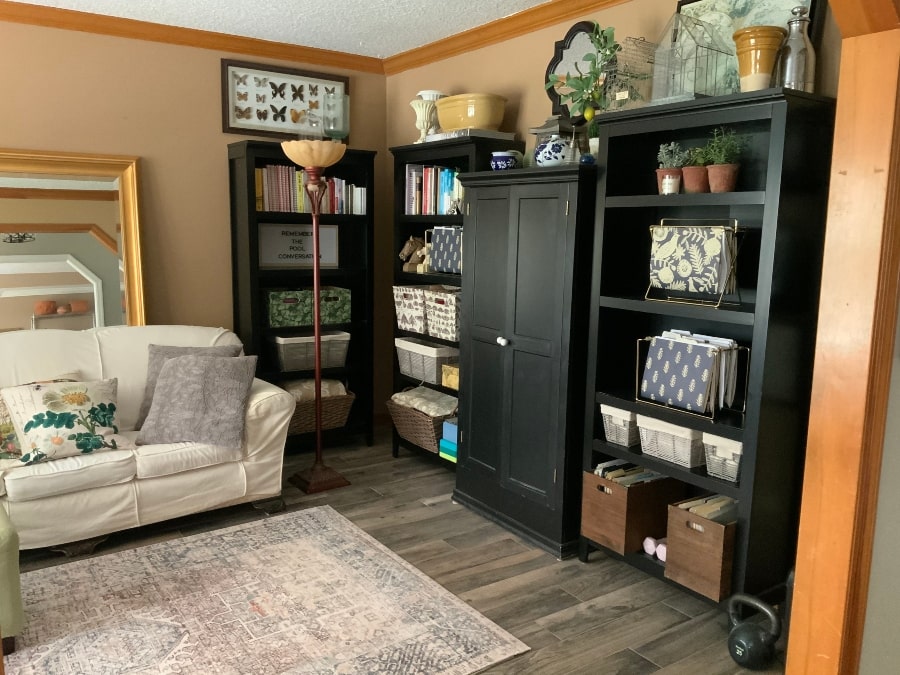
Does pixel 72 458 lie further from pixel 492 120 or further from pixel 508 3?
pixel 508 3

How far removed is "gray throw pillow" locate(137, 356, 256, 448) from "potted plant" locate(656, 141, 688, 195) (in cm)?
204

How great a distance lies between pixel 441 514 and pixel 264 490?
851mm

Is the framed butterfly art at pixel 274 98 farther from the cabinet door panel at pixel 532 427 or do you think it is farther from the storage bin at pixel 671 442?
the storage bin at pixel 671 442

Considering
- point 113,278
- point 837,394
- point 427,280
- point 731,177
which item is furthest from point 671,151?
point 113,278

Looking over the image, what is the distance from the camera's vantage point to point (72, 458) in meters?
3.03

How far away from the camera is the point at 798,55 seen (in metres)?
2.46

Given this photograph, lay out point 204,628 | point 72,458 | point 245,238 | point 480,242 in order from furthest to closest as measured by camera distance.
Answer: point 245,238 < point 480,242 < point 72,458 < point 204,628

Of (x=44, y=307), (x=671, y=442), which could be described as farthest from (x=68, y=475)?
(x=671, y=442)

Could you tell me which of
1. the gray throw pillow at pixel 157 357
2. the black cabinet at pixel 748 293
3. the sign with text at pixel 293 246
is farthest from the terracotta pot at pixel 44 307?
the black cabinet at pixel 748 293

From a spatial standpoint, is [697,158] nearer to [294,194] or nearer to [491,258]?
[491,258]

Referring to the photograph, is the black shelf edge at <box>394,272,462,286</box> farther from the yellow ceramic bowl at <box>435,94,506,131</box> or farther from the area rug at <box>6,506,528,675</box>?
the area rug at <box>6,506,528,675</box>

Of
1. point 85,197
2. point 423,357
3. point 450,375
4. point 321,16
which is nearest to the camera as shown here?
point 321,16

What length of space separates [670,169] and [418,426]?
2.07m

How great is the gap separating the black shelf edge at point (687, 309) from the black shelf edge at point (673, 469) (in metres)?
0.55
